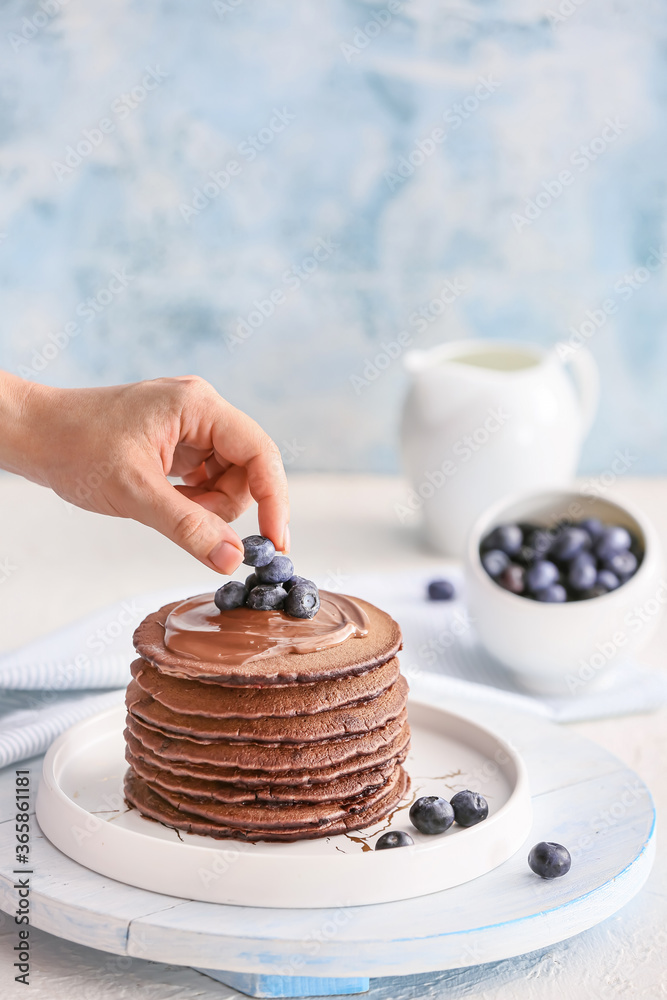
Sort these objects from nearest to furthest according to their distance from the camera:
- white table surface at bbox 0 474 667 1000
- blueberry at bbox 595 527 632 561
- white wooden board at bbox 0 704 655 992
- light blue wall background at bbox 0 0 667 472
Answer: white wooden board at bbox 0 704 655 992 → white table surface at bbox 0 474 667 1000 → blueberry at bbox 595 527 632 561 → light blue wall background at bbox 0 0 667 472

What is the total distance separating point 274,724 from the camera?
1.38 m

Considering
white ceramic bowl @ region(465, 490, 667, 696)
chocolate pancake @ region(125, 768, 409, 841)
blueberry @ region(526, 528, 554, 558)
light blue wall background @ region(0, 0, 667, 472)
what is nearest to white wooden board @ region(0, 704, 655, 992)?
chocolate pancake @ region(125, 768, 409, 841)

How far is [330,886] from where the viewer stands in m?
1.27

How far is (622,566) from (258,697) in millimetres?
1135

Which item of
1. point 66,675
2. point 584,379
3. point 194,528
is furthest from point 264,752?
point 584,379

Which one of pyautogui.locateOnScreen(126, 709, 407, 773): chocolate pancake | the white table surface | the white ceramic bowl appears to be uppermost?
pyautogui.locateOnScreen(126, 709, 407, 773): chocolate pancake

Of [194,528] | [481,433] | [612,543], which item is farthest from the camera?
[481,433]

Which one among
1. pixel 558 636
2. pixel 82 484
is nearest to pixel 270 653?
pixel 82 484

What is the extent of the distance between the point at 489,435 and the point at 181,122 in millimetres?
1764

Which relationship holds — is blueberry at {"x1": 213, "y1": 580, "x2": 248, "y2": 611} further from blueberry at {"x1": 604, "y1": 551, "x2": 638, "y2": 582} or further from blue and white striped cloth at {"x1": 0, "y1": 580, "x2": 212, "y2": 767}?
blueberry at {"x1": 604, "y1": 551, "x2": 638, "y2": 582}

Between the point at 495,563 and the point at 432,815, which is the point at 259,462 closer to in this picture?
the point at 432,815

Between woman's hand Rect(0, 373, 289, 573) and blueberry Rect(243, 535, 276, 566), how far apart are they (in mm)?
36

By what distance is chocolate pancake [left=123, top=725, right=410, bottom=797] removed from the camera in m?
1.38

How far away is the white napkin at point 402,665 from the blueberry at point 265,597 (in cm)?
47
